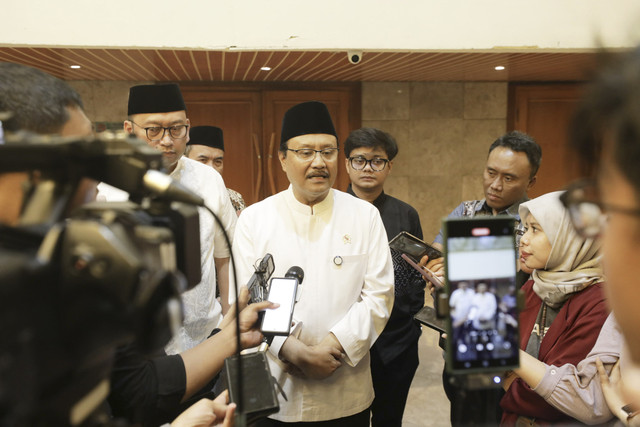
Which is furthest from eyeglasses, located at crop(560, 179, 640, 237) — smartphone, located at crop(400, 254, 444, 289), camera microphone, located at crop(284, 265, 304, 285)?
camera microphone, located at crop(284, 265, 304, 285)

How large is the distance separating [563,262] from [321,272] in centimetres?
91

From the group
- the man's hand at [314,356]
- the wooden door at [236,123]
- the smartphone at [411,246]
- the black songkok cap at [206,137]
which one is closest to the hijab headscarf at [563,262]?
the smartphone at [411,246]

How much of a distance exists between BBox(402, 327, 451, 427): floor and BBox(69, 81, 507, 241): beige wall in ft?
5.39

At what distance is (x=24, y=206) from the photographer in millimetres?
552

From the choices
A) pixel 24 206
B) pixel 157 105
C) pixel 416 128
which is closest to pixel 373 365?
pixel 157 105

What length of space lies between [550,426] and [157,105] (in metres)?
2.03

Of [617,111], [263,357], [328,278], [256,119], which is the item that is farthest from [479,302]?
[256,119]

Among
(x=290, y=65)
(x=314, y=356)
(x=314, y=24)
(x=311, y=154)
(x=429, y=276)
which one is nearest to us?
(x=429, y=276)

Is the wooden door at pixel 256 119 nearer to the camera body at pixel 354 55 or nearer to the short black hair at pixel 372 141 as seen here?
the camera body at pixel 354 55

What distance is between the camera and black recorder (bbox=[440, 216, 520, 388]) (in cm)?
74

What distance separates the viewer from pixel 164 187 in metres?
0.59

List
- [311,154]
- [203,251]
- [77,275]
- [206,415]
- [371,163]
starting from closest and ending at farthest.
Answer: [77,275]
[206,415]
[311,154]
[203,251]
[371,163]

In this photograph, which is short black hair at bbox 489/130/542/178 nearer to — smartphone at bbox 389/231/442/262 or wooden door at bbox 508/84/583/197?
smartphone at bbox 389/231/442/262

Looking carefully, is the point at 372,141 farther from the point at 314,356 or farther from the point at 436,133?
the point at 436,133
